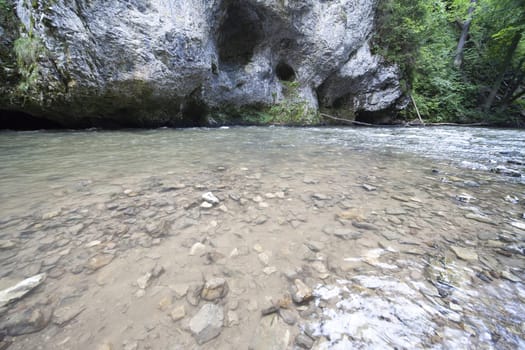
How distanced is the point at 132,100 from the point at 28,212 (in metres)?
5.20

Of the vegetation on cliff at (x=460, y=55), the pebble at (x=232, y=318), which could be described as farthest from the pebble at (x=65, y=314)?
the vegetation on cliff at (x=460, y=55)

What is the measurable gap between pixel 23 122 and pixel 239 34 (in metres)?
7.26

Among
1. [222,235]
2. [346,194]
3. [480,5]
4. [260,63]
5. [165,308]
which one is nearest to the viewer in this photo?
[165,308]

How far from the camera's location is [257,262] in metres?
1.01

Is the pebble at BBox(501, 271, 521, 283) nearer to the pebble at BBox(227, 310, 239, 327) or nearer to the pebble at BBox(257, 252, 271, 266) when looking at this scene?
the pebble at BBox(257, 252, 271, 266)

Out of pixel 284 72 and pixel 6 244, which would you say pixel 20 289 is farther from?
pixel 284 72

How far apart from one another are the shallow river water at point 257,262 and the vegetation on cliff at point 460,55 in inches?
401

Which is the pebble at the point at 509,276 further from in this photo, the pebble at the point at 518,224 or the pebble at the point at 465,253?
the pebble at the point at 518,224

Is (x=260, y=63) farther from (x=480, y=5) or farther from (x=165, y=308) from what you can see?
(x=480, y=5)

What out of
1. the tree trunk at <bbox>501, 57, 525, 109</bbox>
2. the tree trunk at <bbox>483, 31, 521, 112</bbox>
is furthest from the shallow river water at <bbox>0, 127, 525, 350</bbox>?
the tree trunk at <bbox>501, 57, 525, 109</bbox>

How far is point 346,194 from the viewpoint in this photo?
1760mm

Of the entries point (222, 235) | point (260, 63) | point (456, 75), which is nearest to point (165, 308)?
point (222, 235)

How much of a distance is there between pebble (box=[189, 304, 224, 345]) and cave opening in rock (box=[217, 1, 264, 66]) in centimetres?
815

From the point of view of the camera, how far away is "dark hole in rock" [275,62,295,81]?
8.95m
